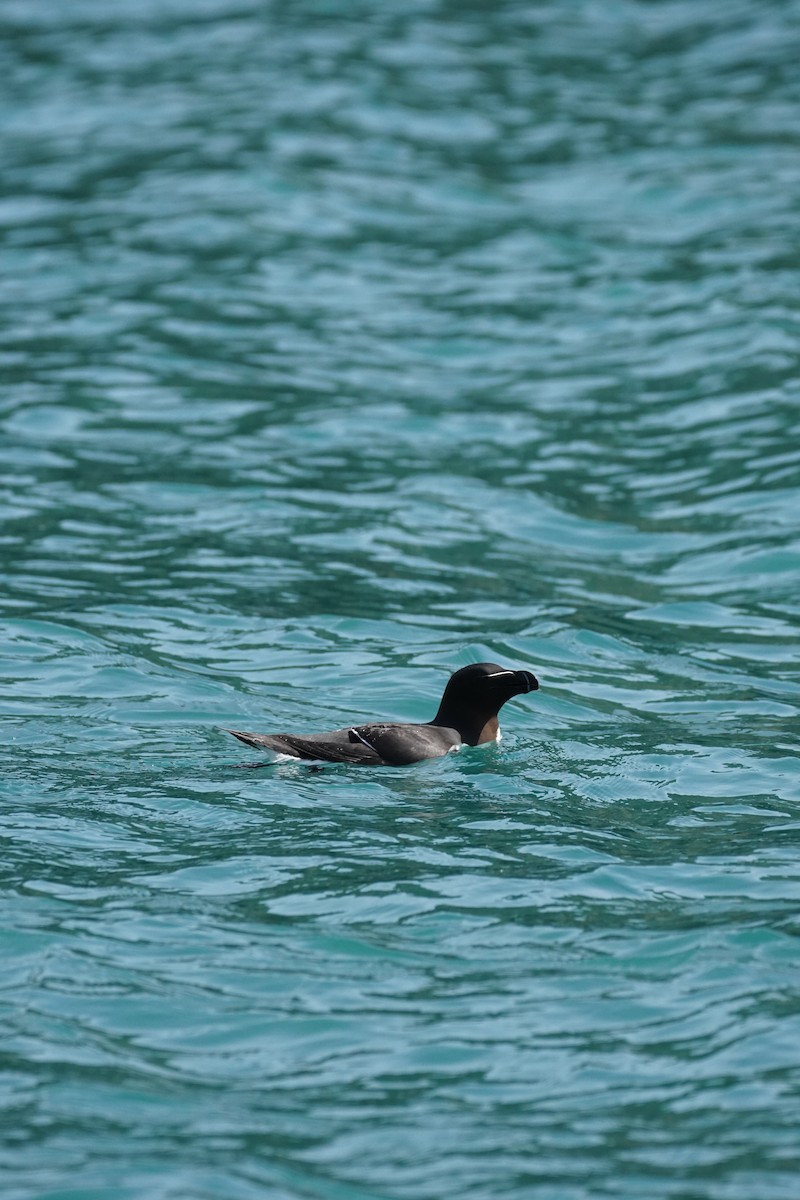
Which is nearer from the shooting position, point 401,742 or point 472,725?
point 401,742

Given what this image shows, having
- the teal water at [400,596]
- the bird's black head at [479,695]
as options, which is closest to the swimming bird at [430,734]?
the bird's black head at [479,695]

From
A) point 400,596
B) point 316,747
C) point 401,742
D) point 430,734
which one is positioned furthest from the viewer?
point 400,596

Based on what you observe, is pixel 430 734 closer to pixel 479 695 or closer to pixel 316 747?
pixel 479 695

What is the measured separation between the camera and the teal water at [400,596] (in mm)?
6305

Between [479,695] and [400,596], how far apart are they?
2846 millimetres

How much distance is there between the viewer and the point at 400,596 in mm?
12531

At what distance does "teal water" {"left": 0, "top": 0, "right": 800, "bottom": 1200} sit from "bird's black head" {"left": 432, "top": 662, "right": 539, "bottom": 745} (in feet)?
0.93

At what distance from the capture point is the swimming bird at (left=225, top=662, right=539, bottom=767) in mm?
9156

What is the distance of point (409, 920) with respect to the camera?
24.5 feet

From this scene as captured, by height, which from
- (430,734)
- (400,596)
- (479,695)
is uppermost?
(479,695)

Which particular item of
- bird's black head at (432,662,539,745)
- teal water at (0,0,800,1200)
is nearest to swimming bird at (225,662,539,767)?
bird's black head at (432,662,539,745)

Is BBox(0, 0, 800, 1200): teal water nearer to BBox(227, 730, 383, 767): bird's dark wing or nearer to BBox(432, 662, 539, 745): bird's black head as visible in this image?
BBox(227, 730, 383, 767): bird's dark wing

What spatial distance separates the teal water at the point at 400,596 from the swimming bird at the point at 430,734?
0.53 ft

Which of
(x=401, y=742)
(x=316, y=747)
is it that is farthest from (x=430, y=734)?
(x=316, y=747)
